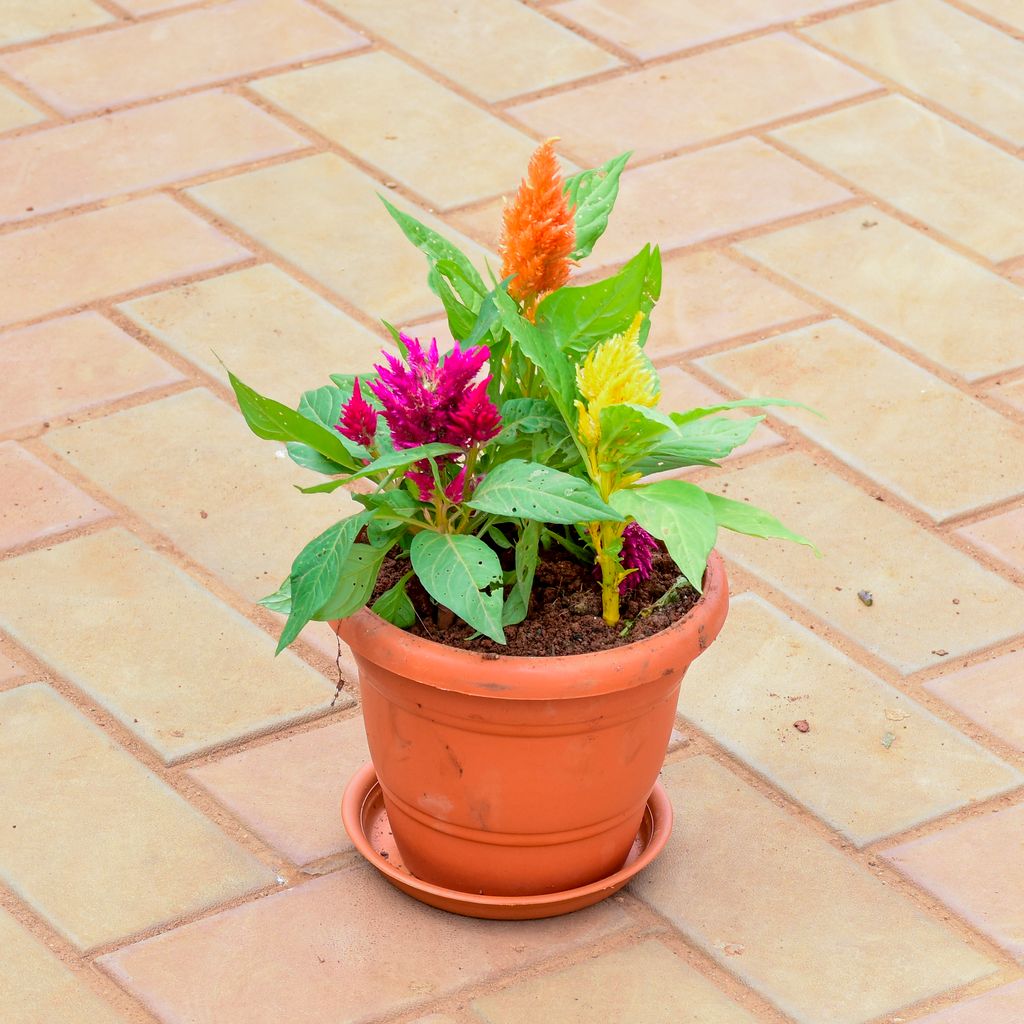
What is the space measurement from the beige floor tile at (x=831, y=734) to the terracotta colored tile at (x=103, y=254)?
123 cm

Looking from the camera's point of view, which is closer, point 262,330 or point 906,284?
point 262,330

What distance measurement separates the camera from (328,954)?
6.61ft

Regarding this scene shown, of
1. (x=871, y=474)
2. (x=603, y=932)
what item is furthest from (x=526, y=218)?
(x=871, y=474)

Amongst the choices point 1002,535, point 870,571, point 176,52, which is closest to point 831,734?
point 870,571

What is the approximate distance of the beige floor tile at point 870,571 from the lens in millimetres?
2523

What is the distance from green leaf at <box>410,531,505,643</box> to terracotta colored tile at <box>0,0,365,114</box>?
81.0 inches

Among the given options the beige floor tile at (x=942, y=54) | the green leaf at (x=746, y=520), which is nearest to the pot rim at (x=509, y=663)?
the green leaf at (x=746, y=520)

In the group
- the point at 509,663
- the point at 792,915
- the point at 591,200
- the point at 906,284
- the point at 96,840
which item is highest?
the point at 591,200

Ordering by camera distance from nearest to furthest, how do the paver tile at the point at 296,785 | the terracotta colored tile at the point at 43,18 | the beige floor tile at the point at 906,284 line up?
the paver tile at the point at 296,785 < the beige floor tile at the point at 906,284 < the terracotta colored tile at the point at 43,18

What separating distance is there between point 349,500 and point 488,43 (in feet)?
4.83

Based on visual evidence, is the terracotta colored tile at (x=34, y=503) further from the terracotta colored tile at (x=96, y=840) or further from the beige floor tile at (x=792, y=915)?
the beige floor tile at (x=792, y=915)

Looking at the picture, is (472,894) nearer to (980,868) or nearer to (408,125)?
(980,868)

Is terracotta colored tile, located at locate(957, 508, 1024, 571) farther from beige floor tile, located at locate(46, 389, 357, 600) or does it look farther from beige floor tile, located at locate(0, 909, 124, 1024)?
beige floor tile, located at locate(0, 909, 124, 1024)

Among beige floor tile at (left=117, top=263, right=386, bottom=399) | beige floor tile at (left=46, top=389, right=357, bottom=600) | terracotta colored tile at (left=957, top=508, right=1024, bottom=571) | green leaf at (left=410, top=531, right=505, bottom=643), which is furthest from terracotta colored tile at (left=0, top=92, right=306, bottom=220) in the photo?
green leaf at (left=410, top=531, right=505, bottom=643)
